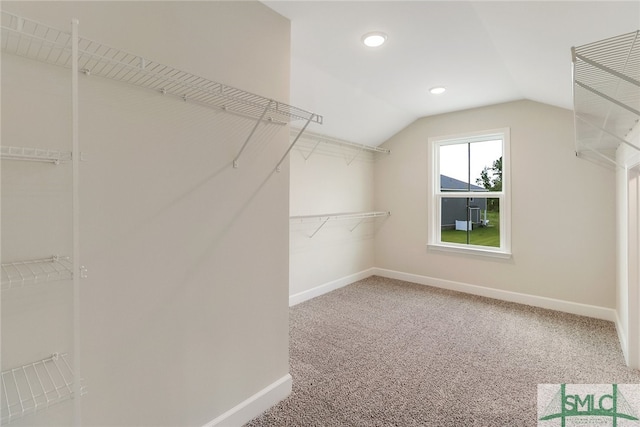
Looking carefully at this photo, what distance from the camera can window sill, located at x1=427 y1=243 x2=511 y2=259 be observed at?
3.69m

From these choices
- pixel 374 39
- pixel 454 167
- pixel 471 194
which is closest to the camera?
pixel 374 39

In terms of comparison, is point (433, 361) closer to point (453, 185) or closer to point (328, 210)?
point (328, 210)

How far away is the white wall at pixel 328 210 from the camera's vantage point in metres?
3.57

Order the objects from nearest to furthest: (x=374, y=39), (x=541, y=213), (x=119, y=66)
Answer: (x=119, y=66)
(x=374, y=39)
(x=541, y=213)

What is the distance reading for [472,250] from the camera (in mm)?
3914

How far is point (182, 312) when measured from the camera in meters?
1.44

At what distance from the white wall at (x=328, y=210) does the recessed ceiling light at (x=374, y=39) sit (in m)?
1.47

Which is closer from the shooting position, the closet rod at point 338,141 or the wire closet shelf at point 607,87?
the wire closet shelf at point 607,87

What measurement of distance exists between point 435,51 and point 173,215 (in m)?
2.15

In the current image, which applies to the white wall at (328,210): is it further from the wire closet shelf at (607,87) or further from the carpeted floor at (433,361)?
the wire closet shelf at (607,87)

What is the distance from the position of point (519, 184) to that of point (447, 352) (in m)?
2.17

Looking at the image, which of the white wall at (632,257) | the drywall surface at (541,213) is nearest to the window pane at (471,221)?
the drywall surface at (541,213)

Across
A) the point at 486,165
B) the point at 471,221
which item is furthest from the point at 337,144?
the point at 471,221

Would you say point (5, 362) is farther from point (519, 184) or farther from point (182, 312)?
point (519, 184)
